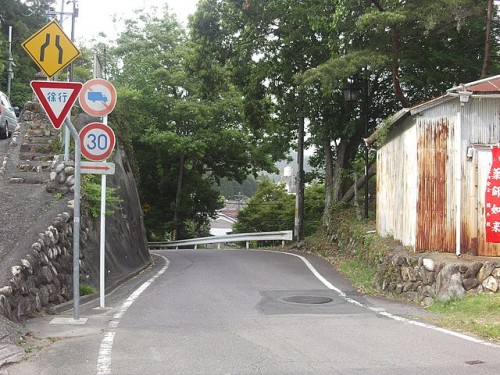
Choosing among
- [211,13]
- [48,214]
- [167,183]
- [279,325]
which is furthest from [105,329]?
[167,183]

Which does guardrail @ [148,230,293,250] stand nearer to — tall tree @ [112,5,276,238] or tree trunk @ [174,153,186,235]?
tall tree @ [112,5,276,238]

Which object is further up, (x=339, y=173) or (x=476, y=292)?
(x=339, y=173)

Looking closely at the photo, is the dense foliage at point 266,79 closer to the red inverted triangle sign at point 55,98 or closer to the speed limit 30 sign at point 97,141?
the speed limit 30 sign at point 97,141

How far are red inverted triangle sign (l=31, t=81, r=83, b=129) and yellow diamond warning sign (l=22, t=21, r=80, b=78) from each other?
18.1 inches

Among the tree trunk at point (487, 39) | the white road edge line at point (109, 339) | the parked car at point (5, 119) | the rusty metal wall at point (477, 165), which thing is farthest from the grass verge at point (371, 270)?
the parked car at point (5, 119)

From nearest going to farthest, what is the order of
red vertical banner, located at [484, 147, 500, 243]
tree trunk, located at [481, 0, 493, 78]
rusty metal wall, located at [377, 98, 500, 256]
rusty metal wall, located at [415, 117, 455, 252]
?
red vertical banner, located at [484, 147, 500, 243]
rusty metal wall, located at [377, 98, 500, 256]
rusty metal wall, located at [415, 117, 455, 252]
tree trunk, located at [481, 0, 493, 78]

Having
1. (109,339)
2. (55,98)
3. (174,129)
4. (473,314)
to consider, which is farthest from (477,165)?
(174,129)

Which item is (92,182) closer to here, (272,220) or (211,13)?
(211,13)

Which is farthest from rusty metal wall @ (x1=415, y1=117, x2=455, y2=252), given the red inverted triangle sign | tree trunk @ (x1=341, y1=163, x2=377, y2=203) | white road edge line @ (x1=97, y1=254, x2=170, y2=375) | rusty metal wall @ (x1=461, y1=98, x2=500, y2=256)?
tree trunk @ (x1=341, y1=163, x2=377, y2=203)

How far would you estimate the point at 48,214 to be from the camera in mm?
10047

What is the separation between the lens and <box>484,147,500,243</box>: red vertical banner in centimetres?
1034

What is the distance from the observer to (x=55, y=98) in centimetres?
750

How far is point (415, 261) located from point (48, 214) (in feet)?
24.8

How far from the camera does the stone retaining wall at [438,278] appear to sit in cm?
946
